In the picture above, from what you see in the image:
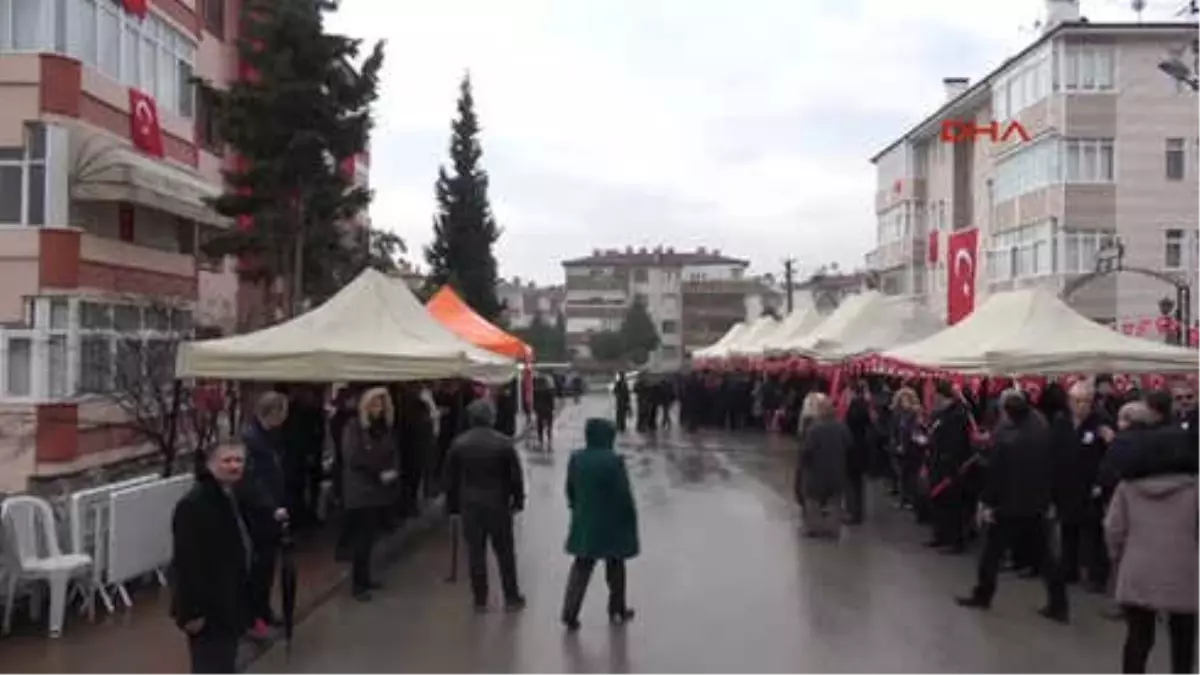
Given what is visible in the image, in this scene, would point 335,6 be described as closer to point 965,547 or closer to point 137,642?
point 965,547

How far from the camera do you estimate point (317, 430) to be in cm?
1831

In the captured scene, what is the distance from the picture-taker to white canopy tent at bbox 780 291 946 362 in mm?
30547

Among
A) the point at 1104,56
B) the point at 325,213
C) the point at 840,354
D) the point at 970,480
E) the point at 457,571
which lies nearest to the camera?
the point at 457,571

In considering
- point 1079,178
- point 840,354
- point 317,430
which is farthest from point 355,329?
point 1079,178

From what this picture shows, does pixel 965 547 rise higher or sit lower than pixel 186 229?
lower

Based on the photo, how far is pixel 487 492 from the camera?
12.6m

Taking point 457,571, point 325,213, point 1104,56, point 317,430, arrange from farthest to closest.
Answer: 1. point 1104,56
2. point 325,213
3. point 317,430
4. point 457,571

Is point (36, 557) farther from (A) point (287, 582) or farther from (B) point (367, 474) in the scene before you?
(B) point (367, 474)

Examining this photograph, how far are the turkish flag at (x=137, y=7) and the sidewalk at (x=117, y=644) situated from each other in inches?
655

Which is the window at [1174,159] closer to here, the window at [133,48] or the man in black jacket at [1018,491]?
the window at [133,48]

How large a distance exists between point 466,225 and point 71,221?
44.1m

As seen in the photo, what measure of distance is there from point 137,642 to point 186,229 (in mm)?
22282

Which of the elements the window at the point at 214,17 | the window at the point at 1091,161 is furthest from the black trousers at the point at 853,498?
the window at the point at 1091,161

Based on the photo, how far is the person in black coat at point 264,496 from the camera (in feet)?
31.0
